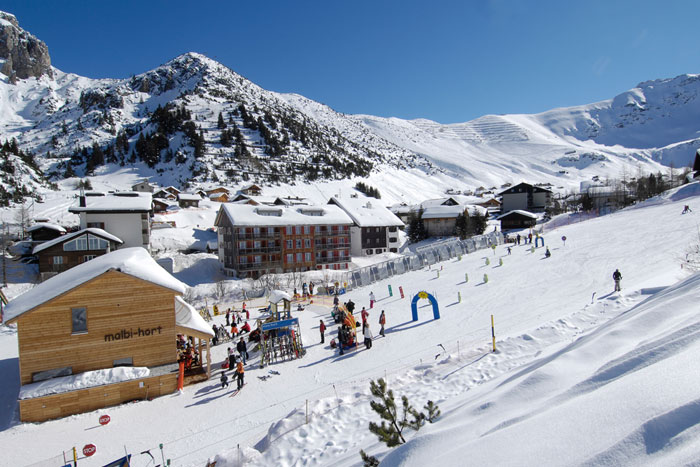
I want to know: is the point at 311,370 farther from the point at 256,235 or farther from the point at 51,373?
the point at 256,235

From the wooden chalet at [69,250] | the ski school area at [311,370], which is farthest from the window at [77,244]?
the ski school area at [311,370]

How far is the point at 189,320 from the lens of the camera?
18297 mm

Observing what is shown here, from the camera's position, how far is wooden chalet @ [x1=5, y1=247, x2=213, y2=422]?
48.2ft

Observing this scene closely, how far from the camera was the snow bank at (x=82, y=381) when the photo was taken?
46.5 feet

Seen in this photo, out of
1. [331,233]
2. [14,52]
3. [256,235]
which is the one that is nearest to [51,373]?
[256,235]

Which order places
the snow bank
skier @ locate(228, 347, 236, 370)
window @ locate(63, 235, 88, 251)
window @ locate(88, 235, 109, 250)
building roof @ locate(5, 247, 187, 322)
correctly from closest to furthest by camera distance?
the snow bank, building roof @ locate(5, 247, 187, 322), skier @ locate(228, 347, 236, 370), window @ locate(63, 235, 88, 251), window @ locate(88, 235, 109, 250)

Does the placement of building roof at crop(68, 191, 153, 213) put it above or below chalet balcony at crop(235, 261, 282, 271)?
above

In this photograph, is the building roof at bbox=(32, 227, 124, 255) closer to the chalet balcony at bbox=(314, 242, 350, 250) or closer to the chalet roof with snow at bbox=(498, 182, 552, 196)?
the chalet balcony at bbox=(314, 242, 350, 250)

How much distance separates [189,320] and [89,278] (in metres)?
4.72

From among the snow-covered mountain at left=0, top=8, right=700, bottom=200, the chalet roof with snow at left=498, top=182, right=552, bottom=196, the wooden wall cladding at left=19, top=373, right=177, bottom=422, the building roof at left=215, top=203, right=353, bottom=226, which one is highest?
the snow-covered mountain at left=0, top=8, right=700, bottom=200

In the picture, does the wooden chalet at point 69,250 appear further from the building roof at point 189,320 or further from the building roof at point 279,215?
the building roof at point 189,320

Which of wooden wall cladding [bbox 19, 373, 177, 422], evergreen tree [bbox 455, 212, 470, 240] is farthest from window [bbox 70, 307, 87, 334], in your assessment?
evergreen tree [bbox 455, 212, 470, 240]

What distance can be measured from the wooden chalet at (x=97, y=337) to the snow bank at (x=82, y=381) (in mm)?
33

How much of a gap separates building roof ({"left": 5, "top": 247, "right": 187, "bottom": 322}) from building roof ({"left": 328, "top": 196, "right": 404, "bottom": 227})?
138 feet
